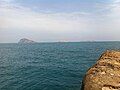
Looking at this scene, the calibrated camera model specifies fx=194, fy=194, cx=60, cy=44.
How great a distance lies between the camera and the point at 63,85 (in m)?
26.6

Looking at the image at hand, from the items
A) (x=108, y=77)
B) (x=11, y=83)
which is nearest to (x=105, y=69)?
(x=108, y=77)

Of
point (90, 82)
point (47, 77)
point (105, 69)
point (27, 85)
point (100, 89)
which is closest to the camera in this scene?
point (100, 89)

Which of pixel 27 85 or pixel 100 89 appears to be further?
pixel 27 85

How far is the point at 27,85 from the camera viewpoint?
89.4 ft

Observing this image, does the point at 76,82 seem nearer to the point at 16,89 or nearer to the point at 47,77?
the point at 47,77

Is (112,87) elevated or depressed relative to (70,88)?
elevated

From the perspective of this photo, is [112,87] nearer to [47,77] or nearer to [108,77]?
[108,77]

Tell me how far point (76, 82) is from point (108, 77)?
685 inches

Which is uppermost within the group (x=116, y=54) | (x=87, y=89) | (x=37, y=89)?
(x=116, y=54)

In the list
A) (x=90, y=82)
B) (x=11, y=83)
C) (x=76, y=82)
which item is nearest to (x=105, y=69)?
(x=90, y=82)

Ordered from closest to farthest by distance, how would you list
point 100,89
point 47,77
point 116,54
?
point 100,89, point 116,54, point 47,77

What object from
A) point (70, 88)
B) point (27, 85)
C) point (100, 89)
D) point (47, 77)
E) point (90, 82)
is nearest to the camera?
point (100, 89)

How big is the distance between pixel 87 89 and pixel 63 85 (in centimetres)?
1724

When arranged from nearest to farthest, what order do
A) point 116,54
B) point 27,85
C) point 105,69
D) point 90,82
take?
point 90,82
point 105,69
point 116,54
point 27,85
